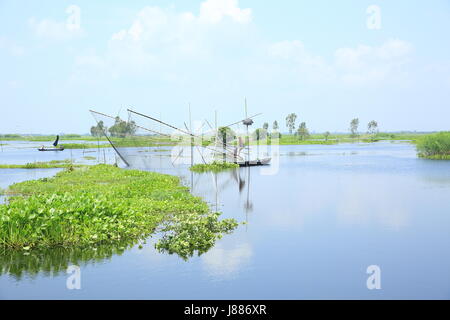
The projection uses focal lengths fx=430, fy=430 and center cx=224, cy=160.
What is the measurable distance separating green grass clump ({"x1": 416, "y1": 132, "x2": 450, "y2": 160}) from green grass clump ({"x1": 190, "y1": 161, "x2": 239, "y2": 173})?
1838 centimetres

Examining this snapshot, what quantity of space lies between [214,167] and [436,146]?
67.5 ft

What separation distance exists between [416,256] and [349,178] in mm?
14954

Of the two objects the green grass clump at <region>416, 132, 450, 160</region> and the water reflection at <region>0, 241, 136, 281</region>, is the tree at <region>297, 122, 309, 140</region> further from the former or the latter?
the water reflection at <region>0, 241, 136, 281</region>

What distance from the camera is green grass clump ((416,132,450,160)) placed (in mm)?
35562

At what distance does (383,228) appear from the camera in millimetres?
11531

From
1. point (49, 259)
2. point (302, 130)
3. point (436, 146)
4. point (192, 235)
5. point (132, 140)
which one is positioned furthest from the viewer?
point (302, 130)

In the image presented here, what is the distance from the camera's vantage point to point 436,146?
120 feet

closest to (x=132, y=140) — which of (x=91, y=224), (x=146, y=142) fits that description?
(x=146, y=142)

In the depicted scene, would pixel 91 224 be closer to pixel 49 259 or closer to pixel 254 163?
pixel 49 259

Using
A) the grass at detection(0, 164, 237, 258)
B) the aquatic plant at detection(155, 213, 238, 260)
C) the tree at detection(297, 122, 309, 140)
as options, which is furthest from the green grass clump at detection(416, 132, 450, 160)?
the tree at detection(297, 122, 309, 140)

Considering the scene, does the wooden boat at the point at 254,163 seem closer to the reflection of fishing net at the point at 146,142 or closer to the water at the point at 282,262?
the reflection of fishing net at the point at 146,142
